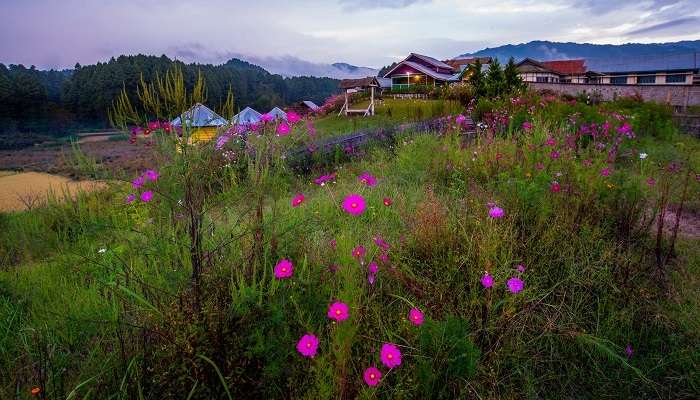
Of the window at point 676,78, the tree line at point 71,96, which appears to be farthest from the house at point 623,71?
the tree line at point 71,96

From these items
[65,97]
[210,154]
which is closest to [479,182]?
[210,154]

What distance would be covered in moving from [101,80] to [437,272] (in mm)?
60488

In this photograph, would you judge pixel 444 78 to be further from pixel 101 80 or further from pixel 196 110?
pixel 101 80

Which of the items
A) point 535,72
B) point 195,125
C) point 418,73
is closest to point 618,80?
point 535,72

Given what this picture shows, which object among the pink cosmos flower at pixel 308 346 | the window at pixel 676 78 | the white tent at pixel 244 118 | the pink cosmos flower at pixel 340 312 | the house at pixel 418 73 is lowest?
the pink cosmos flower at pixel 308 346

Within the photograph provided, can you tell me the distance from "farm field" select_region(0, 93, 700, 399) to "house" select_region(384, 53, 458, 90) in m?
34.3

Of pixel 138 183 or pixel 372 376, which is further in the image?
pixel 138 183

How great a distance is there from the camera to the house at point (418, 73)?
36.6m

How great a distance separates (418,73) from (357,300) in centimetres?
3817

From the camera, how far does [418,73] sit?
1470 inches

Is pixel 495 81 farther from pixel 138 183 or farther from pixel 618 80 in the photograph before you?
pixel 618 80

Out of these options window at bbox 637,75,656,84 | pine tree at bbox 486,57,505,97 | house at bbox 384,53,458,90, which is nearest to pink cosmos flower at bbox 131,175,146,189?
pine tree at bbox 486,57,505,97

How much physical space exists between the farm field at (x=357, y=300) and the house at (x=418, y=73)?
34287 mm

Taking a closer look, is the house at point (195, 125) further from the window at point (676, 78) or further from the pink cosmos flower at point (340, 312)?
the window at point (676, 78)
